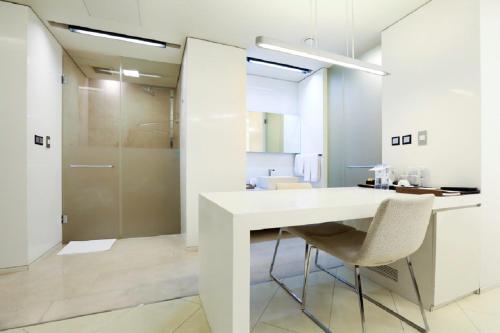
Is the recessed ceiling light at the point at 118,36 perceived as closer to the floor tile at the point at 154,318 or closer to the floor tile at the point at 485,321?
the floor tile at the point at 154,318

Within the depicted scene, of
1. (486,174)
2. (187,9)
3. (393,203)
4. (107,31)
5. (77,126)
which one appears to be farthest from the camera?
(77,126)

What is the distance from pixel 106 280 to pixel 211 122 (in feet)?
6.29

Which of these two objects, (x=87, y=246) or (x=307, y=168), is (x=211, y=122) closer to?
(x=307, y=168)

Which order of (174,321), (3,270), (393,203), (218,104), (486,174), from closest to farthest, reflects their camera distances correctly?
(393,203)
(174,321)
(486,174)
(3,270)
(218,104)

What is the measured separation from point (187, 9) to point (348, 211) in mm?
2384

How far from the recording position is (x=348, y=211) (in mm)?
1118

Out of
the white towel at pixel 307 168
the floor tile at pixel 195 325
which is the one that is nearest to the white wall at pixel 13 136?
the floor tile at pixel 195 325

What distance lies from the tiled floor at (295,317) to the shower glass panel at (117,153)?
193 centimetres

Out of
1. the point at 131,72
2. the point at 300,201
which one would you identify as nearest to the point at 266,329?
the point at 300,201

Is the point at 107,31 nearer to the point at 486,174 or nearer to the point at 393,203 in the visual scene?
A: the point at 393,203

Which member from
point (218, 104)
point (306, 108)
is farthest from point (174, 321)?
point (306, 108)

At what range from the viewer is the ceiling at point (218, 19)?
2.12 metres

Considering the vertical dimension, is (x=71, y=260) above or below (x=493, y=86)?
below

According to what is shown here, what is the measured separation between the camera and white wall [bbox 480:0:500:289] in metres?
1.68
